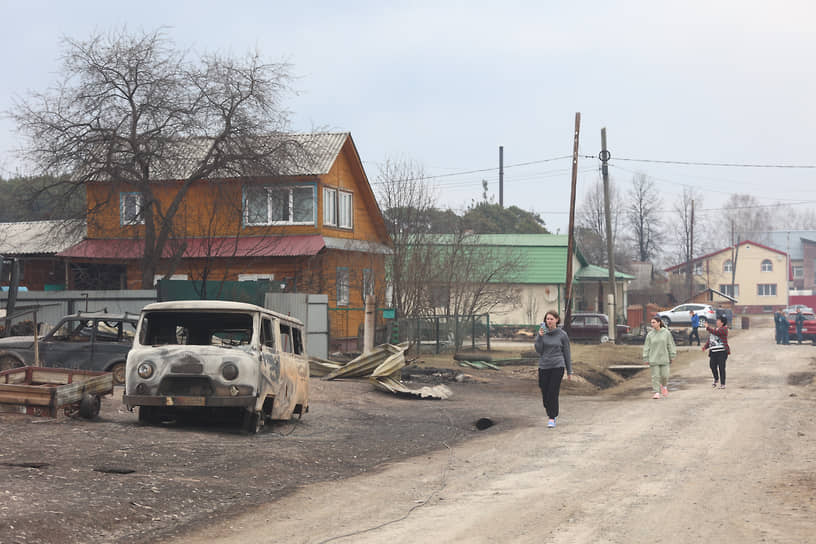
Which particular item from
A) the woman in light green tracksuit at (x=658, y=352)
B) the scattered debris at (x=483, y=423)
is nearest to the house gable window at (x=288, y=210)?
the woman in light green tracksuit at (x=658, y=352)

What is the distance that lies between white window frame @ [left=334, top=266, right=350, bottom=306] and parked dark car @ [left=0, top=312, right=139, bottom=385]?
52.5 ft

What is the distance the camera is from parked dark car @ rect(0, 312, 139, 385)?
17.9 m

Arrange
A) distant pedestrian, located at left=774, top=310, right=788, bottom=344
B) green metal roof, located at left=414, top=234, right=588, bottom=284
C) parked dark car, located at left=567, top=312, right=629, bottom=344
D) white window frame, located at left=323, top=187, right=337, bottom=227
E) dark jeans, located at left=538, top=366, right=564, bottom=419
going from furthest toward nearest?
green metal roof, located at left=414, top=234, right=588, bottom=284
parked dark car, located at left=567, top=312, right=629, bottom=344
distant pedestrian, located at left=774, top=310, right=788, bottom=344
white window frame, located at left=323, top=187, right=337, bottom=227
dark jeans, located at left=538, top=366, right=564, bottom=419

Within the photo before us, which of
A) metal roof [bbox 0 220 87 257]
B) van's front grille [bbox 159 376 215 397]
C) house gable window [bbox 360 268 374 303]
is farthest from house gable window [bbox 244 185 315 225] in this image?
van's front grille [bbox 159 376 215 397]

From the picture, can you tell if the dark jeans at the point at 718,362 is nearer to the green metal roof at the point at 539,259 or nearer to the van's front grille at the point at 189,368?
the van's front grille at the point at 189,368

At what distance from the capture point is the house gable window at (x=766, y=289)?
101188mm

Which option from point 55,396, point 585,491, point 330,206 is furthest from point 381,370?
point 330,206

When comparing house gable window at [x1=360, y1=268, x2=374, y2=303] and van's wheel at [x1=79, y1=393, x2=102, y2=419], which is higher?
house gable window at [x1=360, y1=268, x2=374, y2=303]

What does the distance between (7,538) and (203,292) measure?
18.4 meters

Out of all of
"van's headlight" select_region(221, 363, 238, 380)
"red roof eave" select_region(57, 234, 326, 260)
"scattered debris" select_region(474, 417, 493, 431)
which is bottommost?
"scattered debris" select_region(474, 417, 493, 431)

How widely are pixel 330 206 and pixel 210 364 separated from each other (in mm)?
21615

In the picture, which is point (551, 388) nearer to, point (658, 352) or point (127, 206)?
point (658, 352)

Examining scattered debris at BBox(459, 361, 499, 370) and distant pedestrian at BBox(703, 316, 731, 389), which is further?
scattered debris at BBox(459, 361, 499, 370)

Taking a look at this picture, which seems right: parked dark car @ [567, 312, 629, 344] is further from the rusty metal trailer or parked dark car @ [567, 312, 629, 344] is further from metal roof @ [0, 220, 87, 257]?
the rusty metal trailer
